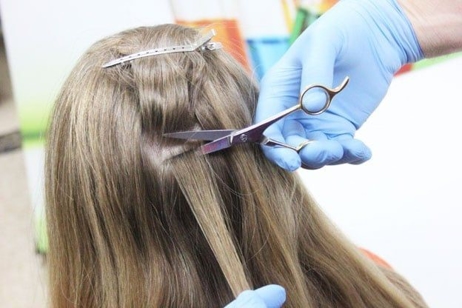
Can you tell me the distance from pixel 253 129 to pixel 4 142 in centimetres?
163

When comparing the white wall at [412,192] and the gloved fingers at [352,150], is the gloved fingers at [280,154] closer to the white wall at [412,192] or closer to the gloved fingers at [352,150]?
the gloved fingers at [352,150]

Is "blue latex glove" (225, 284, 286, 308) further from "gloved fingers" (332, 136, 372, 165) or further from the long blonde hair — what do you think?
"gloved fingers" (332, 136, 372, 165)

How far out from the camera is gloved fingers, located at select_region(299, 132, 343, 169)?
58 centimetres

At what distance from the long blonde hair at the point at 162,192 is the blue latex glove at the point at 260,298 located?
1.5 inches

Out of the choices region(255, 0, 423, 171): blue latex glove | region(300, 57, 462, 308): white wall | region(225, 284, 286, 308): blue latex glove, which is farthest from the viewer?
region(300, 57, 462, 308): white wall

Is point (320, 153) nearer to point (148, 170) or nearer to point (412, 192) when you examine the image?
point (148, 170)

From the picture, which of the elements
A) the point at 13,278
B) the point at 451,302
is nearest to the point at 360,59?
the point at 451,302

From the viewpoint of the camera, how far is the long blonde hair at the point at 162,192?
53 centimetres

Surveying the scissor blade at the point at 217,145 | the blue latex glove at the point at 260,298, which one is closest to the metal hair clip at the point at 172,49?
the scissor blade at the point at 217,145

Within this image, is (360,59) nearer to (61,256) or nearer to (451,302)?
(61,256)

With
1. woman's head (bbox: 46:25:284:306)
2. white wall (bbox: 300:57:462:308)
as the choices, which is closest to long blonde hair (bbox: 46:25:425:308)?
woman's head (bbox: 46:25:284:306)

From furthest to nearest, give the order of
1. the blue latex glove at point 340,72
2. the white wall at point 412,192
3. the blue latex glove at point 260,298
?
the white wall at point 412,192 < the blue latex glove at point 340,72 < the blue latex glove at point 260,298

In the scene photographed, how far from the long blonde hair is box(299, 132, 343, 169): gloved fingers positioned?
1.4 inches

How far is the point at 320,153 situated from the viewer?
0.59m
